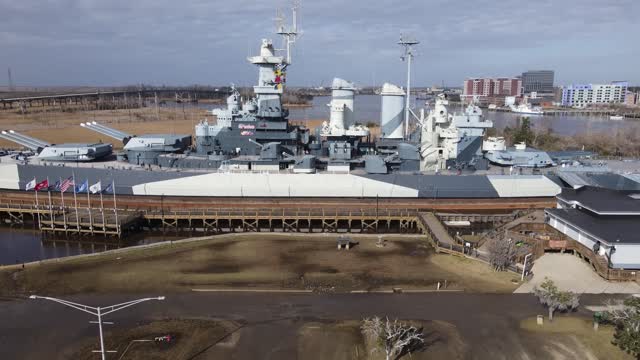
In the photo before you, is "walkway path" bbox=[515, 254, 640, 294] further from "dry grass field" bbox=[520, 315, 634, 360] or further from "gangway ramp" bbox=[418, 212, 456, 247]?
"gangway ramp" bbox=[418, 212, 456, 247]

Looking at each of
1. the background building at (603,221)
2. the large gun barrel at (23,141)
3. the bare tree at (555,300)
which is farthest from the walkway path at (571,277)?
the large gun barrel at (23,141)

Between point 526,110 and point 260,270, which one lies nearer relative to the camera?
point 260,270

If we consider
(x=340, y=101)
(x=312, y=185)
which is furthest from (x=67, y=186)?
(x=340, y=101)

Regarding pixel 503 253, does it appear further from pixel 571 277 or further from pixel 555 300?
pixel 555 300

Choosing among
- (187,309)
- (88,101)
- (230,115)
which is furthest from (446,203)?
(88,101)

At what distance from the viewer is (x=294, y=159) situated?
37188 mm

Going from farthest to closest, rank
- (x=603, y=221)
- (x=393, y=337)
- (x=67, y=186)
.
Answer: (x=67, y=186)
(x=603, y=221)
(x=393, y=337)

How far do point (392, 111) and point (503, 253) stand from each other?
18433 mm

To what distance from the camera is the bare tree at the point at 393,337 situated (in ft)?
53.8

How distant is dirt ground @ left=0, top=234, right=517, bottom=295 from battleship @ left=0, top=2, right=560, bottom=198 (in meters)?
7.65

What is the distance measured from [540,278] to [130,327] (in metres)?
20.3

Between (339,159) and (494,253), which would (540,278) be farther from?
(339,159)

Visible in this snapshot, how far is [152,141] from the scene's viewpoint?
40156 mm

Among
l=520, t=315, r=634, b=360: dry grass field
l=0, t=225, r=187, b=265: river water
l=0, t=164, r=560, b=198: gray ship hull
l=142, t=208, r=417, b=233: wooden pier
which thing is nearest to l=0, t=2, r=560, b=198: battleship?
l=0, t=164, r=560, b=198: gray ship hull
